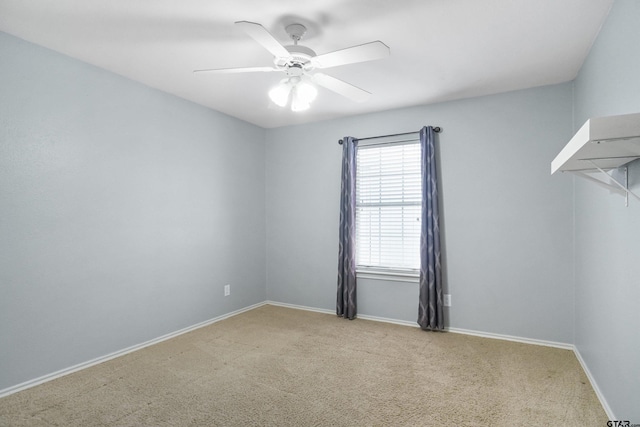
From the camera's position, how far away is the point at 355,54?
1989 millimetres

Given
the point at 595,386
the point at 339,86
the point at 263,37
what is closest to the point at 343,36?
the point at 339,86

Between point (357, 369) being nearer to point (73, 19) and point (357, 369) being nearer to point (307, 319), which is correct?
point (307, 319)

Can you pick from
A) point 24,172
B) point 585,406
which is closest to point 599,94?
point 585,406

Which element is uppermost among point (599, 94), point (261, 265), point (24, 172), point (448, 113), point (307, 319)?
point (448, 113)

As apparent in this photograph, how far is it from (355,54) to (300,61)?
1.31 feet

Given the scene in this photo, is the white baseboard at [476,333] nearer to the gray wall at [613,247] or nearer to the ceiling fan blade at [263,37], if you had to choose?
the gray wall at [613,247]

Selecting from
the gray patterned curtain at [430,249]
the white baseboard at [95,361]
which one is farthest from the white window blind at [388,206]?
the white baseboard at [95,361]

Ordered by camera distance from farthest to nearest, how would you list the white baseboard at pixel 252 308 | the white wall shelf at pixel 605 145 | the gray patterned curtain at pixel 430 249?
1. the gray patterned curtain at pixel 430 249
2. the white baseboard at pixel 252 308
3. the white wall shelf at pixel 605 145

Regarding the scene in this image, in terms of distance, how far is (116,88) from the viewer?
304 cm

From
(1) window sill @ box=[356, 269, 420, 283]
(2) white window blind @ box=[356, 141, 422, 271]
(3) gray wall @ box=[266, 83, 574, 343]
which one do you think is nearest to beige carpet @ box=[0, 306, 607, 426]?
(3) gray wall @ box=[266, 83, 574, 343]

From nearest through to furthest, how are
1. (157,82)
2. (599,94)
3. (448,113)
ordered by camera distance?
(599,94), (157,82), (448,113)

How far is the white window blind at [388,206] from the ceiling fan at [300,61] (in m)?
1.50

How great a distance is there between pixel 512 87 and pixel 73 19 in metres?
3.63

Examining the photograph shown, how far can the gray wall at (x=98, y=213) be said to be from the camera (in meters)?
2.43
